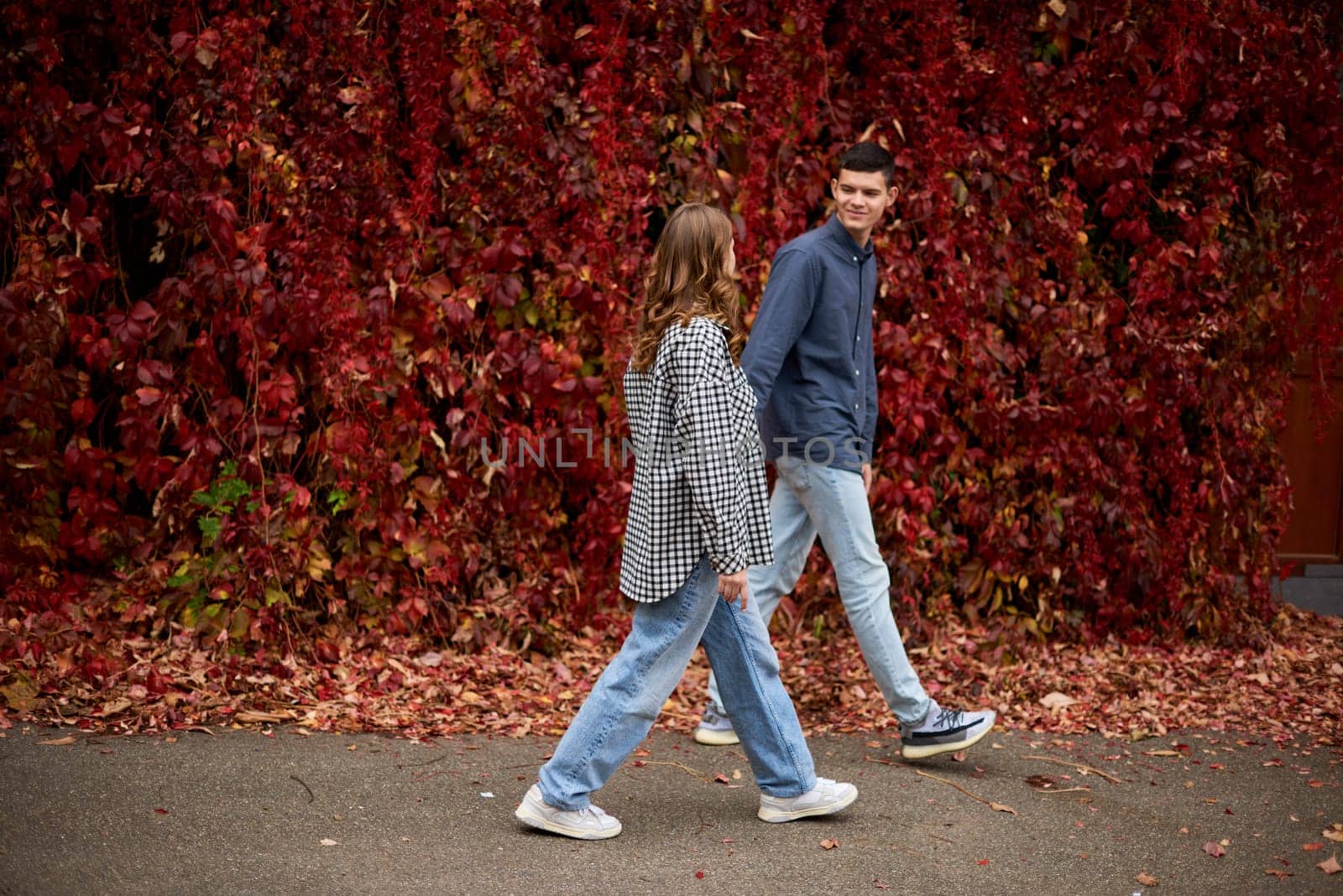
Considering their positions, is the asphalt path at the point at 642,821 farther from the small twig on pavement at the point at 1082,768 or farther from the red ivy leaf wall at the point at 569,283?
the red ivy leaf wall at the point at 569,283

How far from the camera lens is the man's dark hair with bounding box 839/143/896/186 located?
173 inches

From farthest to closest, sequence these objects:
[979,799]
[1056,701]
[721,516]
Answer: [1056,701]
[979,799]
[721,516]

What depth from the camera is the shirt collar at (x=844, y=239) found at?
4.43 m

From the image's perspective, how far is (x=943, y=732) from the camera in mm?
4367

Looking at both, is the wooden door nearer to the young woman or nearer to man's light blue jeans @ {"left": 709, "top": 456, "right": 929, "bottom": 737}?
man's light blue jeans @ {"left": 709, "top": 456, "right": 929, "bottom": 737}

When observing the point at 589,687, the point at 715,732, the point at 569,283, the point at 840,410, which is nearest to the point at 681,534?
the point at 840,410

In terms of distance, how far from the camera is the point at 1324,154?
232 inches

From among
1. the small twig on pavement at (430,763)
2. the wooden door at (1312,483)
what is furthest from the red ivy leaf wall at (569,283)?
the small twig on pavement at (430,763)

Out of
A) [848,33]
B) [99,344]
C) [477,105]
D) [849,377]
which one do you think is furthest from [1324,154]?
[99,344]

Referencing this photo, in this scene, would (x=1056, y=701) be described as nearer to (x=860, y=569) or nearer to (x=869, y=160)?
(x=860, y=569)

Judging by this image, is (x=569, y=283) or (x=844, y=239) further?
(x=569, y=283)

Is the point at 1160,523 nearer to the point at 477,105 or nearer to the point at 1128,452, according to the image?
the point at 1128,452

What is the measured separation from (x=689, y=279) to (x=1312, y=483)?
14.9ft

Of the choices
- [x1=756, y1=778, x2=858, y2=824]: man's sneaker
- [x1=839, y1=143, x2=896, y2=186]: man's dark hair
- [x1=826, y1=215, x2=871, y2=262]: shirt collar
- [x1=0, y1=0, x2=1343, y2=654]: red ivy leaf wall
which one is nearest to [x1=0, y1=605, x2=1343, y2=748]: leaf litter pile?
[x1=0, y1=0, x2=1343, y2=654]: red ivy leaf wall
